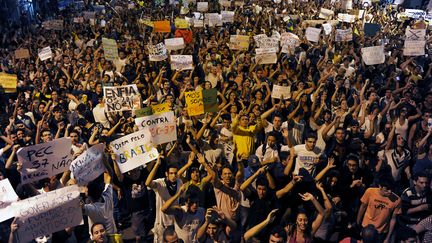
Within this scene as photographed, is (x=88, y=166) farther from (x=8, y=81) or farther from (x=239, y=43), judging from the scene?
(x=239, y=43)

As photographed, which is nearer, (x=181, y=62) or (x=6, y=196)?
(x=6, y=196)

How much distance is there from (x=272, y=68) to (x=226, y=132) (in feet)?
18.8

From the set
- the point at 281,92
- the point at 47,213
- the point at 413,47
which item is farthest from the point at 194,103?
the point at 413,47

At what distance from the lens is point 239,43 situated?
14.1m

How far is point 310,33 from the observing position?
15.4 meters

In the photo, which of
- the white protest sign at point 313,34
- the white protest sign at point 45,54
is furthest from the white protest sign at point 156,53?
the white protest sign at point 313,34

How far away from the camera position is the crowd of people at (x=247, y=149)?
560 centimetres

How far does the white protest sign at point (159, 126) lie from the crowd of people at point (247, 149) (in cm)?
30

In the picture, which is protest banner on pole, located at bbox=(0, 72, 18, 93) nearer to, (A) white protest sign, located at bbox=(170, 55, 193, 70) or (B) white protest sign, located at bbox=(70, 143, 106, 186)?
(A) white protest sign, located at bbox=(170, 55, 193, 70)

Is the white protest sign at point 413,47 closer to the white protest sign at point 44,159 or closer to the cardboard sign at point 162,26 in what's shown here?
the cardboard sign at point 162,26

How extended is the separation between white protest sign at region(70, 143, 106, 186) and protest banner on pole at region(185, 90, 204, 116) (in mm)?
2527

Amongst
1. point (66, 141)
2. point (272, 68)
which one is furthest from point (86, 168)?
point (272, 68)

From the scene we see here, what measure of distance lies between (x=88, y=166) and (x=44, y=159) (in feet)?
1.88

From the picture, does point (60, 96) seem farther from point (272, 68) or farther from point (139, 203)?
point (272, 68)
